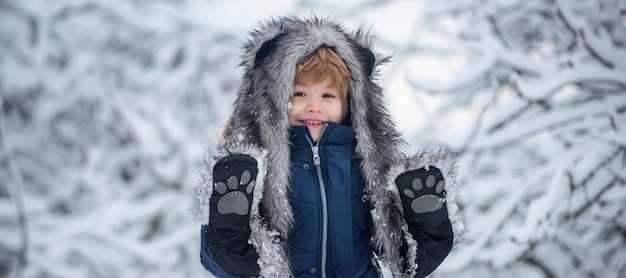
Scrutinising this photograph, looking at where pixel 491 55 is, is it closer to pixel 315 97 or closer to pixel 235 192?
pixel 315 97

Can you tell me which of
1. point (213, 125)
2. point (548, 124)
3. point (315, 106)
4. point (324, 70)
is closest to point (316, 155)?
point (315, 106)

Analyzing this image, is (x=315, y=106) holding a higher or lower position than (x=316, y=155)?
higher

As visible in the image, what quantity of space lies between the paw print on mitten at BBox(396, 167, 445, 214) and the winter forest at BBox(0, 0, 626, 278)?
0.24 metres

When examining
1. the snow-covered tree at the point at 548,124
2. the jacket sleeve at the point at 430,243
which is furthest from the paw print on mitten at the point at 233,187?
the snow-covered tree at the point at 548,124

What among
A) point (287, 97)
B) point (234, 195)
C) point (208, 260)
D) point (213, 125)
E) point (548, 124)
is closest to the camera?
point (234, 195)

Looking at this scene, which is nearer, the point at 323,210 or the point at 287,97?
the point at 323,210

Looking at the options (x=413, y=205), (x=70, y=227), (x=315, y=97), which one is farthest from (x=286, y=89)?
(x=70, y=227)

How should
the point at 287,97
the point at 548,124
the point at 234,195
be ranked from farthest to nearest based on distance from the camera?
1. the point at 548,124
2. the point at 287,97
3. the point at 234,195

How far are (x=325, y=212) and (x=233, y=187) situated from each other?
336mm

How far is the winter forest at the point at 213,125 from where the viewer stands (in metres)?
3.00

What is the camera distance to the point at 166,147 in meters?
5.89

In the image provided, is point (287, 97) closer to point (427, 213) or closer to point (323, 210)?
point (323, 210)

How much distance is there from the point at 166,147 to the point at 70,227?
1.20 meters

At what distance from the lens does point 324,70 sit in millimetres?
2018
